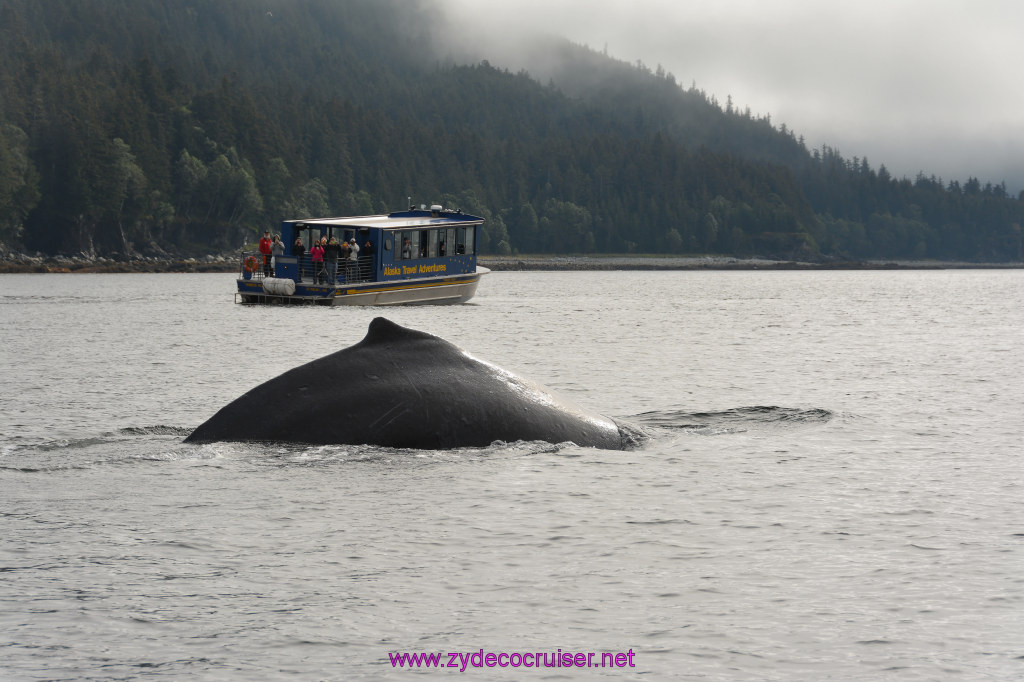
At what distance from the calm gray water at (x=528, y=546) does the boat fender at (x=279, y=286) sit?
121ft

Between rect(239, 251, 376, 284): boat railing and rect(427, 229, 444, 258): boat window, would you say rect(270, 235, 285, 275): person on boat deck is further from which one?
rect(427, 229, 444, 258): boat window

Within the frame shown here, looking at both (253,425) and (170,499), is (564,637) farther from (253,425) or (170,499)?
(253,425)

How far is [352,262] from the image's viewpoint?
196 feet

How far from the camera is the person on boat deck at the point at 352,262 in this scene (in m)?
59.1

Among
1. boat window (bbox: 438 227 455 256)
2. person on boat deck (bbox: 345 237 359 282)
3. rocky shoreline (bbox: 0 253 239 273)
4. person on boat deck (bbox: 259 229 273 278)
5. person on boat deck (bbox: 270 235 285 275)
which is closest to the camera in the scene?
person on boat deck (bbox: 345 237 359 282)

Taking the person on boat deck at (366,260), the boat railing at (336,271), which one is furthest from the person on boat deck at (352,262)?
the person on boat deck at (366,260)

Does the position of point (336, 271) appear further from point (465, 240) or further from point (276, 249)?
point (465, 240)

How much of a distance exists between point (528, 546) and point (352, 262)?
50.4 meters

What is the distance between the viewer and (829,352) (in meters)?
38.4

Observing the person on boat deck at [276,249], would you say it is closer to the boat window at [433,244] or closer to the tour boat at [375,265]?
the tour boat at [375,265]

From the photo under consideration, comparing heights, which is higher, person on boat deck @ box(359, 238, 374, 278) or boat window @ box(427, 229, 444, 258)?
boat window @ box(427, 229, 444, 258)

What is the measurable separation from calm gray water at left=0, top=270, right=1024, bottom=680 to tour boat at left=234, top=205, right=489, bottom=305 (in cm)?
3702

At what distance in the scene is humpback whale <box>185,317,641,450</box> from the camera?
43.6ft

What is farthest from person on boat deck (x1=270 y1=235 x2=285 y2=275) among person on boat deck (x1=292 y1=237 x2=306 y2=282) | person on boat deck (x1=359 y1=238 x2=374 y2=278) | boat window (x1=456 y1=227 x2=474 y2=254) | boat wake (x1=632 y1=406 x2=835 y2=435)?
boat wake (x1=632 y1=406 x2=835 y2=435)
